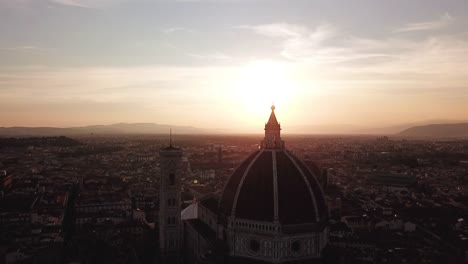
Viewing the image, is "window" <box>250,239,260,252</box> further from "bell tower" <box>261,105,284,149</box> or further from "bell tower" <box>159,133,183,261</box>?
"bell tower" <box>159,133,183,261</box>

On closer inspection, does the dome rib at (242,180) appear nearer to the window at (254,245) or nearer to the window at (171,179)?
the window at (254,245)

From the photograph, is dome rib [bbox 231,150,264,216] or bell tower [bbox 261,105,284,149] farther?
bell tower [bbox 261,105,284,149]

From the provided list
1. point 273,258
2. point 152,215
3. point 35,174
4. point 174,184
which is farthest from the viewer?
point 35,174

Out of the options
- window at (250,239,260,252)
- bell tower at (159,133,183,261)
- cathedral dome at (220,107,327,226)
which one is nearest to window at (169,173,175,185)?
bell tower at (159,133,183,261)

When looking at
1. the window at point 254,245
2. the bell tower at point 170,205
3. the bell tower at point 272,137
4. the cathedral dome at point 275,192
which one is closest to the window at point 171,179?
the bell tower at point 170,205

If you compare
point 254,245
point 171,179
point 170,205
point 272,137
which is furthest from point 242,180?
point 170,205

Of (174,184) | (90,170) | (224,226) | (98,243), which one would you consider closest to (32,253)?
A: (98,243)

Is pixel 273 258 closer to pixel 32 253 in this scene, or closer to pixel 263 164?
pixel 263 164
